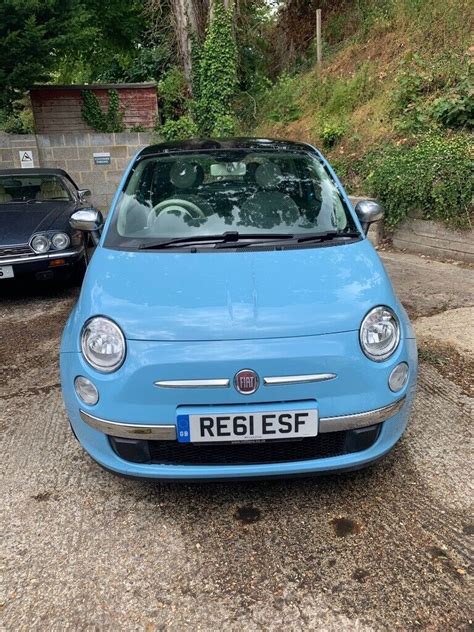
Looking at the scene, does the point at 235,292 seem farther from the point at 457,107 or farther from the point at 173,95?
the point at 173,95

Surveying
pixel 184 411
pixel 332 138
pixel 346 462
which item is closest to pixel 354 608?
pixel 346 462

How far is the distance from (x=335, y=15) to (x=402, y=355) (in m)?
14.3

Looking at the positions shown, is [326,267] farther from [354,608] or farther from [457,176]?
[457,176]

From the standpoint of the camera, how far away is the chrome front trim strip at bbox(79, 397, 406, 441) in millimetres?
2145

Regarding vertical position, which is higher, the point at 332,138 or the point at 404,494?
the point at 332,138

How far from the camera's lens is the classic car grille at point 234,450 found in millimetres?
2207

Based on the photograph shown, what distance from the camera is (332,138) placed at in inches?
366

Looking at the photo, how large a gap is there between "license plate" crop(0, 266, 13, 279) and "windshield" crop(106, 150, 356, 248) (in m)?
2.24

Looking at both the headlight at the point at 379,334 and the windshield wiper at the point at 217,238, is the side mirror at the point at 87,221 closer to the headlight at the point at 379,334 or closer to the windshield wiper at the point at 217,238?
the windshield wiper at the point at 217,238

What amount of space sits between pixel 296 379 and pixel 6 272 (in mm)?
3947

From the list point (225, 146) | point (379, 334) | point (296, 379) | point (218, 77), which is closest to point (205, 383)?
point (296, 379)

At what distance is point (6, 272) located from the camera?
5.12 metres

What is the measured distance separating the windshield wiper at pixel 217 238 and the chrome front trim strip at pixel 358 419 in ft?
3.64

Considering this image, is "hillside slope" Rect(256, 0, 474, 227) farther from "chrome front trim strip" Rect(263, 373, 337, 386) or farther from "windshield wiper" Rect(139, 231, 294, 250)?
"chrome front trim strip" Rect(263, 373, 337, 386)
